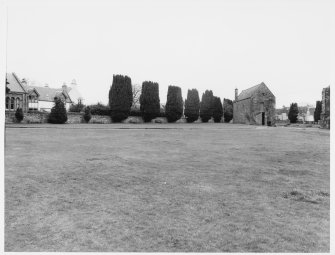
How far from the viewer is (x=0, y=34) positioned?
5.25 meters

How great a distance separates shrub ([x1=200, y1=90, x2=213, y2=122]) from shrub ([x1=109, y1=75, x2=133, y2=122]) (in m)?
17.4

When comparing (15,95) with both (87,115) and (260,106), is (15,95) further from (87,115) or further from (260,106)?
(260,106)

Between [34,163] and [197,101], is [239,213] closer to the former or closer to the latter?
[34,163]

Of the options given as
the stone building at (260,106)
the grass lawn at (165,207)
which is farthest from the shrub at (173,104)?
the grass lawn at (165,207)

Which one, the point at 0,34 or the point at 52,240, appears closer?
the point at 52,240

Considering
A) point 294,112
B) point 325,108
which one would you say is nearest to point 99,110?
point 325,108

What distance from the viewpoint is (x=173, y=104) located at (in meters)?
52.3

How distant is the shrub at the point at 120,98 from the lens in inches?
1816

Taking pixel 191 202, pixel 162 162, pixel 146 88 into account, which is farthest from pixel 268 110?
pixel 191 202

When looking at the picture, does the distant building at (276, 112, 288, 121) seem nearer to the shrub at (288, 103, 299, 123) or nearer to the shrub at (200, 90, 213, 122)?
the shrub at (288, 103, 299, 123)

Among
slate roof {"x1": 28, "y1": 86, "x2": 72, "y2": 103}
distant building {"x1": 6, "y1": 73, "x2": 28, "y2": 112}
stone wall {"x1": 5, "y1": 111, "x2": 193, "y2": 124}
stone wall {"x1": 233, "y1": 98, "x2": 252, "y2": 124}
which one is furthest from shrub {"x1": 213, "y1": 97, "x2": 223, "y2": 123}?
distant building {"x1": 6, "y1": 73, "x2": 28, "y2": 112}

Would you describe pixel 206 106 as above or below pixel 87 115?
above

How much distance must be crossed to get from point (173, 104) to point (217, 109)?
12631mm

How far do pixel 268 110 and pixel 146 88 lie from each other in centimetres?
2334
